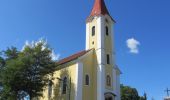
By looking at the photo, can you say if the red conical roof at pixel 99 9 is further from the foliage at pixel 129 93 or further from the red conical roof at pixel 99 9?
the foliage at pixel 129 93

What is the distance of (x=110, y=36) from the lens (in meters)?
43.7

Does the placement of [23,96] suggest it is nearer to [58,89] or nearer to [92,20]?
[58,89]

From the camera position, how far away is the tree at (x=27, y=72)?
34.5 m

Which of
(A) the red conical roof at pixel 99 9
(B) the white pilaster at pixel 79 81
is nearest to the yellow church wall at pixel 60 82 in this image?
(B) the white pilaster at pixel 79 81

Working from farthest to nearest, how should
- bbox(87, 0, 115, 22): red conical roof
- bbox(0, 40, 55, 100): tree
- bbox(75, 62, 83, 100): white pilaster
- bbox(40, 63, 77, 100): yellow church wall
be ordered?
bbox(87, 0, 115, 22): red conical roof
bbox(40, 63, 77, 100): yellow church wall
bbox(75, 62, 83, 100): white pilaster
bbox(0, 40, 55, 100): tree

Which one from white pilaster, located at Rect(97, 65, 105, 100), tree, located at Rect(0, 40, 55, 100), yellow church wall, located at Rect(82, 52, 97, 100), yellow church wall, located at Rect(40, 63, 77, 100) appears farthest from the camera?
yellow church wall, located at Rect(82, 52, 97, 100)

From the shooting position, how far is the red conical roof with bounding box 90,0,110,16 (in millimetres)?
43875

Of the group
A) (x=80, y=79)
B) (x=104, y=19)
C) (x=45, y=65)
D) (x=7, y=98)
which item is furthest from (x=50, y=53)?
(x=104, y=19)

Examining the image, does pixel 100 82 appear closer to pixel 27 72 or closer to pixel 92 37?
pixel 92 37

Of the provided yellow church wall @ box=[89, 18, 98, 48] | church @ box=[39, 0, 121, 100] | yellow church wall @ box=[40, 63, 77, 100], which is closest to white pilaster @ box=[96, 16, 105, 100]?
church @ box=[39, 0, 121, 100]

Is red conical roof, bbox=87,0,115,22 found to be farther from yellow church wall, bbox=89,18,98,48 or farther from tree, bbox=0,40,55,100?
tree, bbox=0,40,55,100

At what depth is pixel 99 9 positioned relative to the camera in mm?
44406

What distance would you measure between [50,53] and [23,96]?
271 inches

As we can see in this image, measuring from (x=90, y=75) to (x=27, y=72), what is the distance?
372 inches
